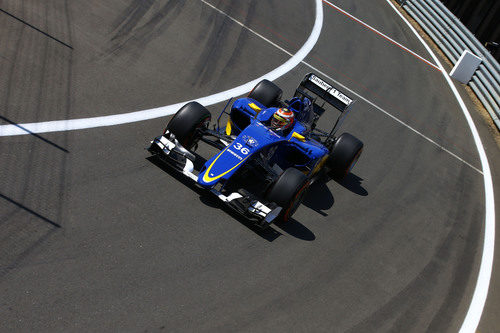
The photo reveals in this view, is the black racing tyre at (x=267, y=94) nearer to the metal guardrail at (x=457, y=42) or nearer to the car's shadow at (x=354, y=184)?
the car's shadow at (x=354, y=184)

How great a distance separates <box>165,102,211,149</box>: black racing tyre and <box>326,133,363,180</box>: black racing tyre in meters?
3.11

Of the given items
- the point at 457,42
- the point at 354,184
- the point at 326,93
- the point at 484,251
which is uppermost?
the point at 457,42

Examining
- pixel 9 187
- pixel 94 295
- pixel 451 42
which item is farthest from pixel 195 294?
pixel 451 42

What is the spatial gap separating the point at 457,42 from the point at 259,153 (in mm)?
16427

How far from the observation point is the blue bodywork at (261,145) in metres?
9.95

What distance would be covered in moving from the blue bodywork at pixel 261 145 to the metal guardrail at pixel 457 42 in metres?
11.0

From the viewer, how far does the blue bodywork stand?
9953 millimetres

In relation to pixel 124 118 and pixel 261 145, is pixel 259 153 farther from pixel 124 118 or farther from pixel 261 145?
pixel 124 118

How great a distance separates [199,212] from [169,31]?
7.66 metres

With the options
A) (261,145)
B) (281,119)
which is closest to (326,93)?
(281,119)

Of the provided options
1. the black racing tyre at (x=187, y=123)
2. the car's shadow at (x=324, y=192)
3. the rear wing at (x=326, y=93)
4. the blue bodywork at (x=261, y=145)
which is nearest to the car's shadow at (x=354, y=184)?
the car's shadow at (x=324, y=192)

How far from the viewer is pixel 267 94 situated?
1279 cm

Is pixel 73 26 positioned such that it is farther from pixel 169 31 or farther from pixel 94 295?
pixel 94 295

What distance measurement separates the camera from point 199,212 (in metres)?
9.72
